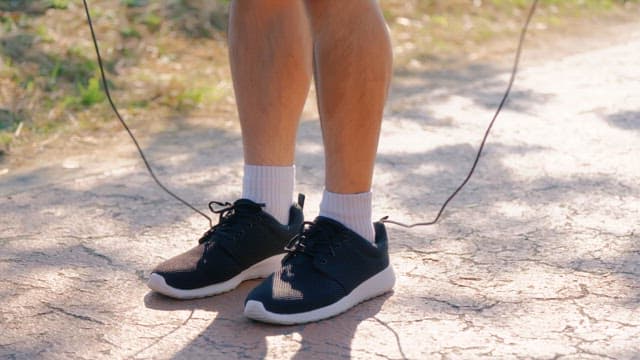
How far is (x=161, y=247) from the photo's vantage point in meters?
2.68

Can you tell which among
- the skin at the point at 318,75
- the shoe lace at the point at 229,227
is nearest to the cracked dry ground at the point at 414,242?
the shoe lace at the point at 229,227

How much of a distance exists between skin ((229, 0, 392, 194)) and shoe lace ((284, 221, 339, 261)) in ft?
0.29

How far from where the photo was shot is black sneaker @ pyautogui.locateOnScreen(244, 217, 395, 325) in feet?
7.05

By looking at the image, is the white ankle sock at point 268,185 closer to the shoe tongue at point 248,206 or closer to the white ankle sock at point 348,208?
the shoe tongue at point 248,206

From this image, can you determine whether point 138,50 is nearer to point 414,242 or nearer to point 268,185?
point 414,242

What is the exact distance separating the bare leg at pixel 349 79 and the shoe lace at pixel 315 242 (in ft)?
0.29

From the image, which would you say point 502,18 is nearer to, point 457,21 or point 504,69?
point 457,21

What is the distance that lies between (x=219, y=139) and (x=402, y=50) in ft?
5.68

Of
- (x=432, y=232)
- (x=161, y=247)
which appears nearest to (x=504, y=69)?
(x=432, y=232)

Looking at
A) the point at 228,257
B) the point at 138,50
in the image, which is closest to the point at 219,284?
the point at 228,257

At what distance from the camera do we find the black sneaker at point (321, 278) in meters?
2.15

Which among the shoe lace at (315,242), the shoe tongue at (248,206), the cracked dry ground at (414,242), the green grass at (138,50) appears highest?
the shoe tongue at (248,206)

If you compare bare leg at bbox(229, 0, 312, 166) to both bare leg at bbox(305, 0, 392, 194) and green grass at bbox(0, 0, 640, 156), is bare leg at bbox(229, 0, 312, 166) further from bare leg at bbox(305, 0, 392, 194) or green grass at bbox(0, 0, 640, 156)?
green grass at bbox(0, 0, 640, 156)

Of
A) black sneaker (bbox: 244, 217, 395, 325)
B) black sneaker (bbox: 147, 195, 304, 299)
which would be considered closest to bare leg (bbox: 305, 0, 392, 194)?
black sneaker (bbox: 244, 217, 395, 325)
